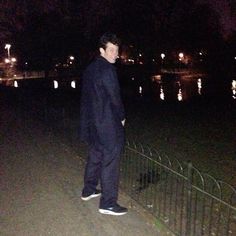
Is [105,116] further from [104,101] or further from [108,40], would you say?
[108,40]

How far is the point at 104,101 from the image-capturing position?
4617 mm

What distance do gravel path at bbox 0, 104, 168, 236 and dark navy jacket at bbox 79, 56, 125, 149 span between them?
101 centimetres

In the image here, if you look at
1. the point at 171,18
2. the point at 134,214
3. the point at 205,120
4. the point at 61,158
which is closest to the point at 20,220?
the point at 134,214

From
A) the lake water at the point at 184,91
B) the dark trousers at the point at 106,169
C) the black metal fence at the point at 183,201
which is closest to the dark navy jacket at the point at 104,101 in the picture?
the dark trousers at the point at 106,169

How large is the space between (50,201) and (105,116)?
176cm

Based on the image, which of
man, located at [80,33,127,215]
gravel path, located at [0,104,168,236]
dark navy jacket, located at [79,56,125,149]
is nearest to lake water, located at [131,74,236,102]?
gravel path, located at [0,104,168,236]

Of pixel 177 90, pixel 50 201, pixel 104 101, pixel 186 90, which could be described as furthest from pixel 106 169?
pixel 186 90

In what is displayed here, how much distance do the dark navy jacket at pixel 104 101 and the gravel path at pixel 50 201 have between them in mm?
1011

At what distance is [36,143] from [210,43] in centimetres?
4868

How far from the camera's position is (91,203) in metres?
5.51

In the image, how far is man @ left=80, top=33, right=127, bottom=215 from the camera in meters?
4.55

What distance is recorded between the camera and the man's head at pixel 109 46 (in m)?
4.55

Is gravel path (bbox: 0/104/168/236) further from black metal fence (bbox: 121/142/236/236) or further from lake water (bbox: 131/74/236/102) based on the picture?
lake water (bbox: 131/74/236/102)

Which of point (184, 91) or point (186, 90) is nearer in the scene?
point (184, 91)
